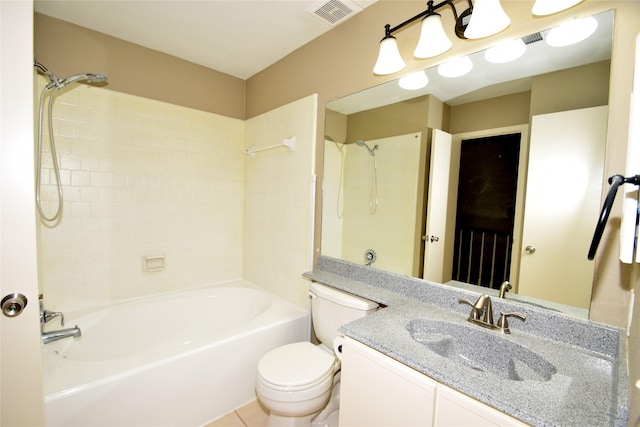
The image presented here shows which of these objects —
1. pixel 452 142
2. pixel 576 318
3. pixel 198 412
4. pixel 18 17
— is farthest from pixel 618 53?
pixel 198 412

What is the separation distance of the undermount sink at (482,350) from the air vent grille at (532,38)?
1165 mm

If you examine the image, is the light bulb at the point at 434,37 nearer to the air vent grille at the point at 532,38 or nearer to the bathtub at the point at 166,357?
the air vent grille at the point at 532,38

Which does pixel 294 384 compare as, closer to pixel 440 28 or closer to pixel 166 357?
pixel 166 357

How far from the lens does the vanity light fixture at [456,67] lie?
1296mm

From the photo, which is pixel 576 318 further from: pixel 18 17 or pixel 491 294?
pixel 18 17

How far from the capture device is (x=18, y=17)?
0.94 m

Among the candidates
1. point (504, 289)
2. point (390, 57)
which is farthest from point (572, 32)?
point (504, 289)

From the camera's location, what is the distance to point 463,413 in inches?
30.3

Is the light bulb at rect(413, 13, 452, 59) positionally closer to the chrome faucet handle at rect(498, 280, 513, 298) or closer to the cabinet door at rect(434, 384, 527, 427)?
the chrome faucet handle at rect(498, 280, 513, 298)

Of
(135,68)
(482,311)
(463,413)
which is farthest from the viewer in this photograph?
(135,68)

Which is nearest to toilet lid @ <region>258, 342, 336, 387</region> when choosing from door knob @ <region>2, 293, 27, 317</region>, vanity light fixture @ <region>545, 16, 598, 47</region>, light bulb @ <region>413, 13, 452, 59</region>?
door knob @ <region>2, 293, 27, 317</region>

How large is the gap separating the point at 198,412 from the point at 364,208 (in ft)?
5.06

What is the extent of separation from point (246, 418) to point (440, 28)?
7.66 ft

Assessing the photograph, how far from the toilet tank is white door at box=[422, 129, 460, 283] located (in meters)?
0.38
